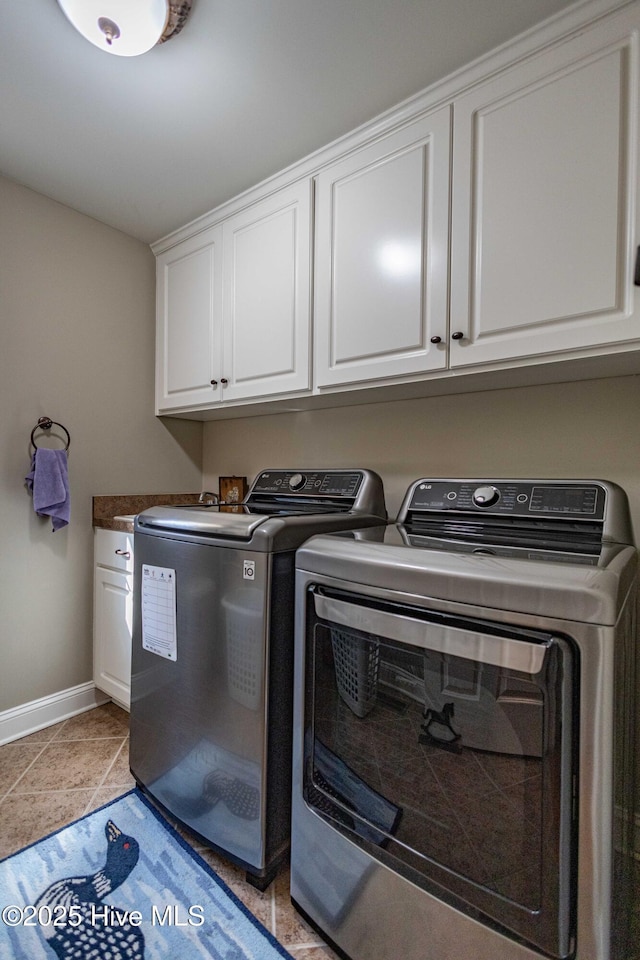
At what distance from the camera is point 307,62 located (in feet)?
4.36

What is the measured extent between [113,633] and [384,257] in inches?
75.4

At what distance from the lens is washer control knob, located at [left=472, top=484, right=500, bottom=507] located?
1.38 m

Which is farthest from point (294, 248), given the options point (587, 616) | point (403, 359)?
point (587, 616)

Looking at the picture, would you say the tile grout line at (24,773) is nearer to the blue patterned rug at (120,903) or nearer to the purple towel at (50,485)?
the blue patterned rug at (120,903)

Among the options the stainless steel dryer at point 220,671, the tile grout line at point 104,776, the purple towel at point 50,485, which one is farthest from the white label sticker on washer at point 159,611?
the purple towel at point 50,485

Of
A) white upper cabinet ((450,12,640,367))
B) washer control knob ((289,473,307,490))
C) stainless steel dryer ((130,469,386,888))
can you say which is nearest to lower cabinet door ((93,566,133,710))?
stainless steel dryer ((130,469,386,888))

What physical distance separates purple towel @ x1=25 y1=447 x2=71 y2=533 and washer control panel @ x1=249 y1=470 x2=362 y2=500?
0.83 meters

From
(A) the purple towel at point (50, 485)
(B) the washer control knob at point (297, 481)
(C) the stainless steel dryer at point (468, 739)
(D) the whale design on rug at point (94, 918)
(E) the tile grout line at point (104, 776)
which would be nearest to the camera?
(C) the stainless steel dryer at point (468, 739)

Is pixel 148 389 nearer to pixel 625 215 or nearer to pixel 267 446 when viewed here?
pixel 267 446

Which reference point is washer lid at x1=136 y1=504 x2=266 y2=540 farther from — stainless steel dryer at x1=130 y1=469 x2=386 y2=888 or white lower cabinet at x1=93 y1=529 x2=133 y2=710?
white lower cabinet at x1=93 y1=529 x2=133 y2=710

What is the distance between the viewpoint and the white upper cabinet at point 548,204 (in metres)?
1.10

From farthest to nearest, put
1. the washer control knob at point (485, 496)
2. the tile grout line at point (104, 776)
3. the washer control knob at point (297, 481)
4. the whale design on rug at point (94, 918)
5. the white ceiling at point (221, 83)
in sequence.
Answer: the washer control knob at point (297, 481) < the tile grout line at point (104, 776) < the washer control knob at point (485, 496) < the white ceiling at point (221, 83) < the whale design on rug at point (94, 918)

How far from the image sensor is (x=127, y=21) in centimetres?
115

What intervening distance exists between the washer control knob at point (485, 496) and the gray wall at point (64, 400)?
175 centimetres
